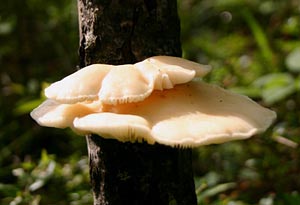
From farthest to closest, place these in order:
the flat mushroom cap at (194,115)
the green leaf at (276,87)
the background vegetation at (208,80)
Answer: the green leaf at (276,87), the background vegetation at (208,80), the flat mushroom cap at (194,115)

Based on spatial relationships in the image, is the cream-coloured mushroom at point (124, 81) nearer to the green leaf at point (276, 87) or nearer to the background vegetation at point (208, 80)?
the background vegetation at point (208, 80)

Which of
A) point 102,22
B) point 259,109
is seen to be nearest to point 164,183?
point 259,109

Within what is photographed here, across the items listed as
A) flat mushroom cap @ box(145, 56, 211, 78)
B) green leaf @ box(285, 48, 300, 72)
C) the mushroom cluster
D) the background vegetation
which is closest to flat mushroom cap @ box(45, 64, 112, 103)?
the mushroom cluster

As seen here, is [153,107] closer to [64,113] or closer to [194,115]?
[194,115]

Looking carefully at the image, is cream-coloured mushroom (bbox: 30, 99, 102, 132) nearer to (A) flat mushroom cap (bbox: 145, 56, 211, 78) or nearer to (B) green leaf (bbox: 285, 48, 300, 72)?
(A) flat mushroom cap (bbox: 145, 56, 211, 78)

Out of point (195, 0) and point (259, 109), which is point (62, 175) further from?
point (195, 0)

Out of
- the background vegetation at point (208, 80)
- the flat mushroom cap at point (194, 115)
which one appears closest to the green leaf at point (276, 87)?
the background vegetation at point (208, 80)

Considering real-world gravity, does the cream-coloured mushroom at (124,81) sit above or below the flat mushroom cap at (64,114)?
above
